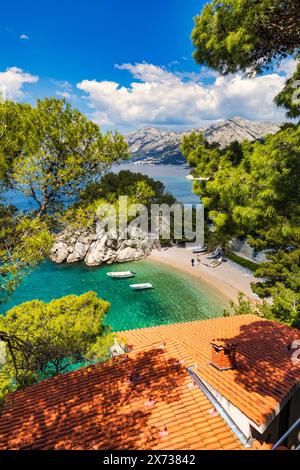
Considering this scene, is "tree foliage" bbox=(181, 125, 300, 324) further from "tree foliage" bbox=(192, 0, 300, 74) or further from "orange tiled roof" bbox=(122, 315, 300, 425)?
"orange tiled roof" bbox=(122, 315, 300, 425)

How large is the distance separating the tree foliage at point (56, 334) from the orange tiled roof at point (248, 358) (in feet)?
6.13

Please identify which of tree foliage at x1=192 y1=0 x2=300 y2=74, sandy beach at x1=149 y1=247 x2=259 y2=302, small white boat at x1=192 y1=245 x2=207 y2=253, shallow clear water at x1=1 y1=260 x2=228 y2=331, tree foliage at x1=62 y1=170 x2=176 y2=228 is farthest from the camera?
small white boat at x1=192 y1=245 x2=207 y2=253

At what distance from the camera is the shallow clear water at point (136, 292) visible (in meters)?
24.8

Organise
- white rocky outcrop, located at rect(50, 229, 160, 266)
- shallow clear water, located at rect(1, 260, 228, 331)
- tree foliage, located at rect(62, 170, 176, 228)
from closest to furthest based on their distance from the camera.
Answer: tree foliage, located at rect(62, 170, 176, 228)
shallow clear water, located at rect(1, 260, 228, 331)
white rocky outcrop, located at rect(50, 229, 160, 266)

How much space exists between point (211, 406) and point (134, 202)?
6848mm

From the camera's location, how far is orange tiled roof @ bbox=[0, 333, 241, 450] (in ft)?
21.9

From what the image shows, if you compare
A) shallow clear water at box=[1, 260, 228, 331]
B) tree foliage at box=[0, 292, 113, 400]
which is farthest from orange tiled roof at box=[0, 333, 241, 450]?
shallow clear water at box=[1, 260, 228, 331]

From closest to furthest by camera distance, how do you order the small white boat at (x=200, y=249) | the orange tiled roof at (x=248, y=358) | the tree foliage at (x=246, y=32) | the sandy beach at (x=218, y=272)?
the tree foliage at (x=246, y=32) → the orange tiled roof at (x=248, y=358) → the sandy beach at (x=218, y=272) → the small white boat at (x=200, y=249)

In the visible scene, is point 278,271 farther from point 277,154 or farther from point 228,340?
point 277,154

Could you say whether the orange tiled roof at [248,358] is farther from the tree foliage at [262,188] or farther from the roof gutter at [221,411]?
the tree foliage at [262,188]

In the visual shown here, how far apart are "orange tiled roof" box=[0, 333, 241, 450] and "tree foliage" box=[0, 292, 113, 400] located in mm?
2055

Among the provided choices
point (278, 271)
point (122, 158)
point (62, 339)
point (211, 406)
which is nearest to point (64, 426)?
point (211, 406)

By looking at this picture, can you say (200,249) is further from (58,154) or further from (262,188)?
(262,188)

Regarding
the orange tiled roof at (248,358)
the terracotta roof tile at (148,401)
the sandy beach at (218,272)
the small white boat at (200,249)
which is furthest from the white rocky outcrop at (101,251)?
the terracotta roof tile at (148,401)
